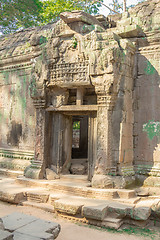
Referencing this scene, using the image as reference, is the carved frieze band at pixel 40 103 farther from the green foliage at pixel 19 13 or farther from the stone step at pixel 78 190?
the green foliage at pixel 19 13

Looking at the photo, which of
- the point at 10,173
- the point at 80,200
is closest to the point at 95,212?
the point at 80,200

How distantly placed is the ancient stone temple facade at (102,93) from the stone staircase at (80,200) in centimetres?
33

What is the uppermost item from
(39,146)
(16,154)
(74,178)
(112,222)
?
(39,146)

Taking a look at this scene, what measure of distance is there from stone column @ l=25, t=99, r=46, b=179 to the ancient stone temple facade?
0.03 m

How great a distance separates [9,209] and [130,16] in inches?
228

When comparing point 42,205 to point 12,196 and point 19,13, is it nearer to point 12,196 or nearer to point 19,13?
point 12,196

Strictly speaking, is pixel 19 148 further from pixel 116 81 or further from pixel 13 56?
pixel 116 81

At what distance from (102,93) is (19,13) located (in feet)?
46.5

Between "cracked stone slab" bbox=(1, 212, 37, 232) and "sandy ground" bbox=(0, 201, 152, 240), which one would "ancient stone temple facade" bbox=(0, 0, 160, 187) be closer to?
"sandy ground" bbox=(0, 201, 152, 240)

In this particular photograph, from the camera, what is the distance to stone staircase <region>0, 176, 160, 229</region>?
4.82 metres

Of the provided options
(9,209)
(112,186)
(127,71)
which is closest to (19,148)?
(9,209)

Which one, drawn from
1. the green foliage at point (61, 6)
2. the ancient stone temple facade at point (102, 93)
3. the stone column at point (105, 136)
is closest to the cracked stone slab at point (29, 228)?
the ancient stone temple facade at point (102, 93)

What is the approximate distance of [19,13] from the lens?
57.5 feet

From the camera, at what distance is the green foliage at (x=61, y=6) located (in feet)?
54.5
